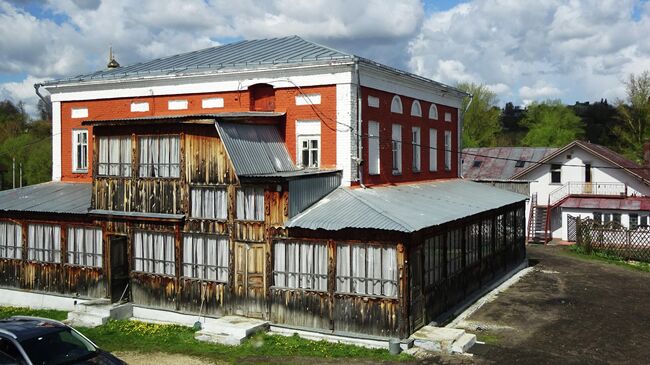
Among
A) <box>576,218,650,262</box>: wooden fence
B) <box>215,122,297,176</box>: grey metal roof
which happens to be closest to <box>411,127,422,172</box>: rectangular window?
<box>215,122,297,176</box>: grey metal roof

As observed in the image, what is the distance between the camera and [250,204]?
54.6 feet

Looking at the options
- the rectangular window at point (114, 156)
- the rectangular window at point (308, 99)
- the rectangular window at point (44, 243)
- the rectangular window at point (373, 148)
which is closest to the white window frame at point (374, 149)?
the rectangular window at point (373, 148)

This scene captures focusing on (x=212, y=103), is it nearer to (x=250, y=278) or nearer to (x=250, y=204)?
(x=250, y=204)

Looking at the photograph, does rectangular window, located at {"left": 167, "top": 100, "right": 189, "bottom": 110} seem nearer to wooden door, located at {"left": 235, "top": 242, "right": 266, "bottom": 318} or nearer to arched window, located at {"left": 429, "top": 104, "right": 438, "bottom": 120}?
wooden door, located at {"left": 235, "top": 242, "right": 266, "bottom": 318}

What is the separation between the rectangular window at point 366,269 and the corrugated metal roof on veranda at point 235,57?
6.14 meters

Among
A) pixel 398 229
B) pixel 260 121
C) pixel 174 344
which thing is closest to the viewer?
pixel 398 229

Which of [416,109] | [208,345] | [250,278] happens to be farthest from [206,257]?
[416,109]

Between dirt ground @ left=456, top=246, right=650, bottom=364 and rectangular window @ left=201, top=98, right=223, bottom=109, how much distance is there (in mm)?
10716

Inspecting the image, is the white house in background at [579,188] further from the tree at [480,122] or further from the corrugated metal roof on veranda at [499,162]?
the tree at [480,122]

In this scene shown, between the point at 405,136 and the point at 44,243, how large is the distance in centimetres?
1329

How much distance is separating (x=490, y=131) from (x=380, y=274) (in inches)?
2300

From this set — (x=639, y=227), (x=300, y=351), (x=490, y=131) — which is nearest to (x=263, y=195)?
(x=300, y=351)

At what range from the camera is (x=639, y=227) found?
32.6 metres

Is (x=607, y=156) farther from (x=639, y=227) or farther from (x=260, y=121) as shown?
(x=260, y=121)
